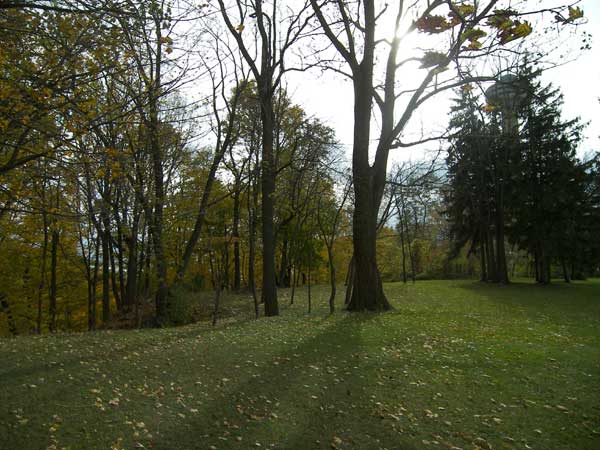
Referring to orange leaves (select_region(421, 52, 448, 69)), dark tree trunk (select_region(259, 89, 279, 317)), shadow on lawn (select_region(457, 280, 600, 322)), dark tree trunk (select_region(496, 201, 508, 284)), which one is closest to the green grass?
dark tree trunk (select_region(259, 89, 279, 317))

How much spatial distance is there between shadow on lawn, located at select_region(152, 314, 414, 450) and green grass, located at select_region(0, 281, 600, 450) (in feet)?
0.06

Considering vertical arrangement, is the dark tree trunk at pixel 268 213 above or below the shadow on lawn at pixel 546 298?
above

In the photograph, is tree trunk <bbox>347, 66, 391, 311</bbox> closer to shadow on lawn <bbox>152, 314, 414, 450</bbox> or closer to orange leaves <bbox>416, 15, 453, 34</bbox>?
shadow on lawn <bbox>152, 314, 414, 450</bbox>

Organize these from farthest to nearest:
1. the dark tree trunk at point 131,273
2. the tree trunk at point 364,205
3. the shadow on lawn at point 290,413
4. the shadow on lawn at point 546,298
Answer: the shadow on lawn at point 546,298
the dark tree trunk at point 131,273
the tree trunk at point 364,205
the shadow on lawn at point 290,413

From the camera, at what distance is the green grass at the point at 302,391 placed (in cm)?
410

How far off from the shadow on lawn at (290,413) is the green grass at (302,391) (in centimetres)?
2

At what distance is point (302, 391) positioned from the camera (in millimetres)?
5367

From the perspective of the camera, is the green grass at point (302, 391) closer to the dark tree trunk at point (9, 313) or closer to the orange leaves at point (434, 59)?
the orange leaves at point (434, 59)

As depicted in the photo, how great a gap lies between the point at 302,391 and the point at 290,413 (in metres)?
0.67

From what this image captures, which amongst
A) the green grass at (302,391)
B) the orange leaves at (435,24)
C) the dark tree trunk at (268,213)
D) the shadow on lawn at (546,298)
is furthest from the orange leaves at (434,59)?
the shadow on lawn at (546,298)

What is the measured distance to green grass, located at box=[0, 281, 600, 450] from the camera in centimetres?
410

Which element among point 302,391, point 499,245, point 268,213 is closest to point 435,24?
point 302,391

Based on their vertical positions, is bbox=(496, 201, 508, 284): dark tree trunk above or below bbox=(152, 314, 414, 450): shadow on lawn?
above

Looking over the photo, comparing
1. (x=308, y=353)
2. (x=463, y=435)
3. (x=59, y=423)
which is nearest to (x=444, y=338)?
(x=308, y=353)
